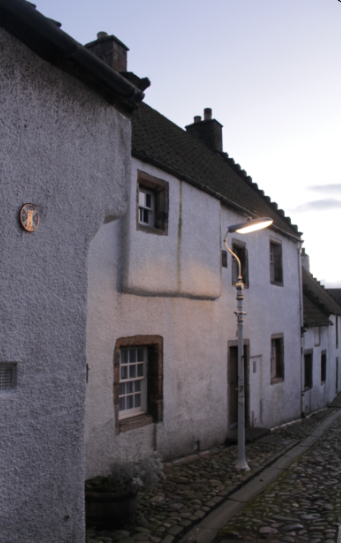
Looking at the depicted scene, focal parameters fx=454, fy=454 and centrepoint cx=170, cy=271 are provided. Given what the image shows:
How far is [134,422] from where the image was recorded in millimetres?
7582

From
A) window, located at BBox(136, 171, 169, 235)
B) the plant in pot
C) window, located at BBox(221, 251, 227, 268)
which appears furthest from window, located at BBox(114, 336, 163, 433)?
window, located at BBox(221, 251, 227, 268)

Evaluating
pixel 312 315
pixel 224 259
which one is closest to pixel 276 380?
pixel 224 259

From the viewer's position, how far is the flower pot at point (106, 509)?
539 centimetres

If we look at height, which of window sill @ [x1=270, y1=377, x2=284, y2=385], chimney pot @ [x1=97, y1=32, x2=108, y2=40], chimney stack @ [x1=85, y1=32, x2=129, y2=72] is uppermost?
chimney pot @ [x1=97, y1=32, x2=108, y2=40]

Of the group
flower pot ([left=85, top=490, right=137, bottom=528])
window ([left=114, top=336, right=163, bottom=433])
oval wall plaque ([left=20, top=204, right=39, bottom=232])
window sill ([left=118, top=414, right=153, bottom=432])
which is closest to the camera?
oval wall plaque ([left=20, top=204, right=39, bottom=232])

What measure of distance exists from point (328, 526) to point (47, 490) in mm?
3683

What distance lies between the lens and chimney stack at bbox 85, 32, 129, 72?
9.43m

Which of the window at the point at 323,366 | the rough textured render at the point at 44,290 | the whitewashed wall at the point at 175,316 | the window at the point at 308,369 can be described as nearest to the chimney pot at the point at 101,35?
the whitewashed wall at the point at 175,316

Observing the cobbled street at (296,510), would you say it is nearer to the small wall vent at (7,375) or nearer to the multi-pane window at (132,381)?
the multi-pane window at (132,381)

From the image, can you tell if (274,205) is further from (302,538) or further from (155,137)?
(302,538)

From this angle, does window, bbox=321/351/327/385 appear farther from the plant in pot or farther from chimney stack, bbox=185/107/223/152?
the plant in pot

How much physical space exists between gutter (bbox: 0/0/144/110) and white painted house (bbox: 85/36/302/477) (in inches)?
109

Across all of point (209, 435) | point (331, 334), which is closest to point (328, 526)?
point (209, 435)

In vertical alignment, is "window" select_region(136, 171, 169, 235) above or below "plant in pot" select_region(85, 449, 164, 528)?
above
